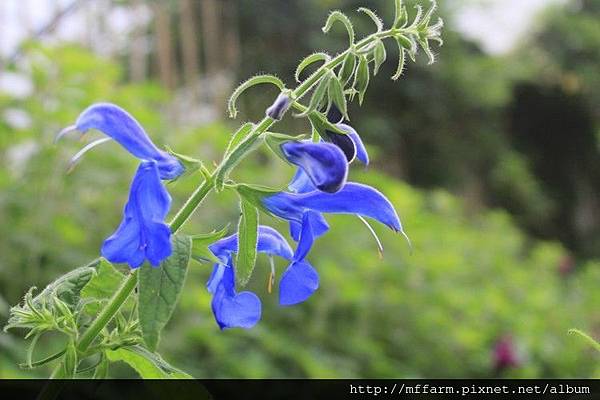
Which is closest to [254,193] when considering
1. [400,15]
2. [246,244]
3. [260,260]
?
[246,244]

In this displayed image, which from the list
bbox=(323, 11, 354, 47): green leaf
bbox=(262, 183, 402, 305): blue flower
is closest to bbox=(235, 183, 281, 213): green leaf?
bbox=(262, 183, 402, 305): blue flower

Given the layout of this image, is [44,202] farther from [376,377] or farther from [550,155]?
[550,155]

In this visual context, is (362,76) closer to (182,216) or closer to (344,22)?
(344,22)

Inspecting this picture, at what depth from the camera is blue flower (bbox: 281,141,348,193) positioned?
488 mm

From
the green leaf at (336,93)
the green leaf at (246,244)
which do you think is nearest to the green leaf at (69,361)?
the green leaf at (246,244)

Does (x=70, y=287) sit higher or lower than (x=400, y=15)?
lower

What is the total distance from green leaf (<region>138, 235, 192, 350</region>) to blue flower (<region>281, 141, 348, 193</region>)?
0.28 feet

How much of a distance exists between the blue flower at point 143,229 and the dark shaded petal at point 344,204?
9 cm

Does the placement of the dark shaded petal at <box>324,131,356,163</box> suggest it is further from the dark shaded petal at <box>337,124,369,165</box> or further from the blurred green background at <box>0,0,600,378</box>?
the blurred green background at <box>0,0,600,378</box>

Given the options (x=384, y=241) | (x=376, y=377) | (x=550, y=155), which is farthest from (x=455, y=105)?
(x=376, y=377)

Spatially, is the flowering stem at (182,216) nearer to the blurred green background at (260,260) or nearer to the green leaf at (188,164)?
the green leaf at (188,164)

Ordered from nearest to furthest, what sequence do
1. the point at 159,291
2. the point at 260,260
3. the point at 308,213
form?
the point at 159,291, the point at 308,213, the point at 260,260

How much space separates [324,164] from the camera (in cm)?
→ 50

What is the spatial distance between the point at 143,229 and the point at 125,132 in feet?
0.31
